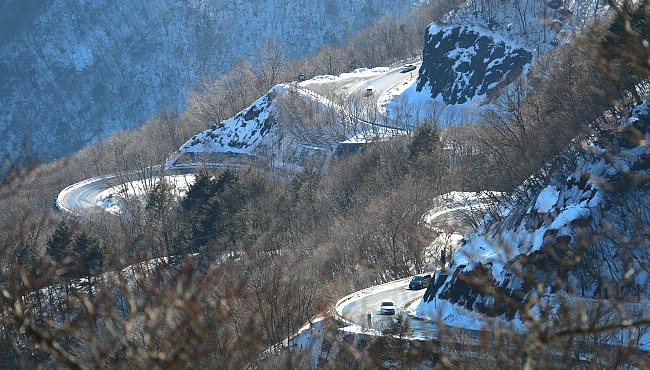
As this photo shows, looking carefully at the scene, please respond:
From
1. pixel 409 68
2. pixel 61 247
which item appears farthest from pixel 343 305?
pixel 409 68

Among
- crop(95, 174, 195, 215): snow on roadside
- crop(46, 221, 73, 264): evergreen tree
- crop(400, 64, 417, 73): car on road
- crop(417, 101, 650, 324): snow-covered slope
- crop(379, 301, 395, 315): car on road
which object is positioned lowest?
crop(95, 174, 195, 215): snow on roadside

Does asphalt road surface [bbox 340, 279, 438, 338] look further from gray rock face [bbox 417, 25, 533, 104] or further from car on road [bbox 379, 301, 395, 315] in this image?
gray rock face [bbox 417, 25, 533, 104]

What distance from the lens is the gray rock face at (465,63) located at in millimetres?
63125

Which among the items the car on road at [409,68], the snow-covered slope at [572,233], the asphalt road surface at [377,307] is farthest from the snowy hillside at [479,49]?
the snow-covered slope at [572,233]

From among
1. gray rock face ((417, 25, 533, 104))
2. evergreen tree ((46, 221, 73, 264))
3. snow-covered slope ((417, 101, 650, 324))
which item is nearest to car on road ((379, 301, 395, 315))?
snow-covered slope ((417, 101, 650, 324))

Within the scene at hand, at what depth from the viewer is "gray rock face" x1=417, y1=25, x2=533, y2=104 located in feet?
207

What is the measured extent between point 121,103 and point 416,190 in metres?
98.6

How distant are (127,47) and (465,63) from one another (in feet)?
291

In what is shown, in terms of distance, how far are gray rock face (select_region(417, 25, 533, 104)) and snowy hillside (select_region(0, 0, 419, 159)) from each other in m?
65.2

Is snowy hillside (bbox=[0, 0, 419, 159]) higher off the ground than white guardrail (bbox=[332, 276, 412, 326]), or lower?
lower

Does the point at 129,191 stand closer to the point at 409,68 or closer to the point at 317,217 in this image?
the point at 317,217

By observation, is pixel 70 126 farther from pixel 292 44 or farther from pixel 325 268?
pixel 325 268

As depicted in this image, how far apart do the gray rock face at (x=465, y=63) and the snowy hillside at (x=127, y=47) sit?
65.2 meters

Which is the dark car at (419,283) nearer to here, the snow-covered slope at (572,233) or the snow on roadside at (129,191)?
the snow-covered slope at (572,233)
